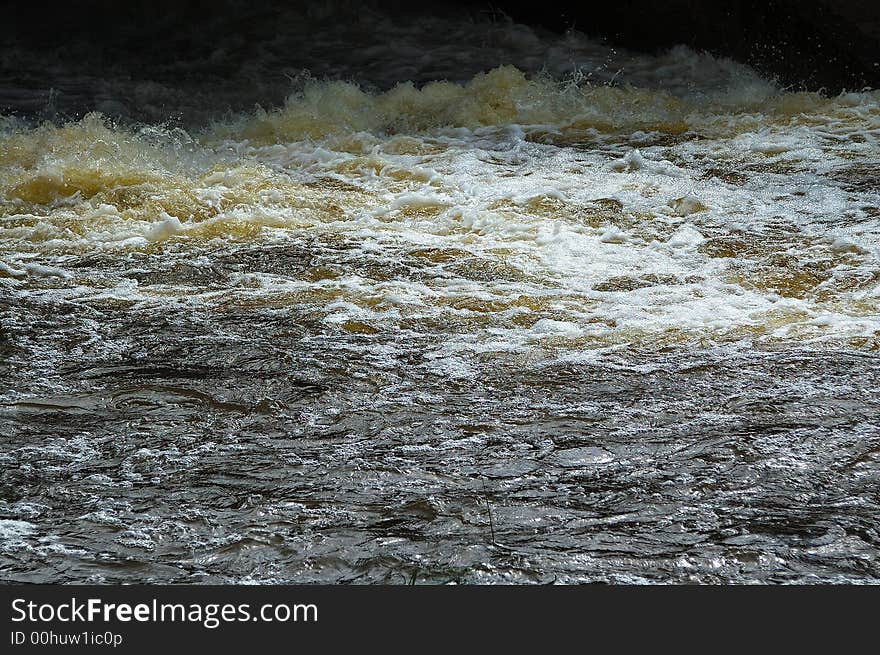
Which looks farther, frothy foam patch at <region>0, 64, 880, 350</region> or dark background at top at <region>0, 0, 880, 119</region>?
dark background at top at <region>0, 0, 880, 119</region>

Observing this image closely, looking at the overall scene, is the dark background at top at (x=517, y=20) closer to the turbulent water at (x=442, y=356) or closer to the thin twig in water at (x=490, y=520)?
the turbulent water at (x=442, y=356)

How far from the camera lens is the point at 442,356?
3262 mm

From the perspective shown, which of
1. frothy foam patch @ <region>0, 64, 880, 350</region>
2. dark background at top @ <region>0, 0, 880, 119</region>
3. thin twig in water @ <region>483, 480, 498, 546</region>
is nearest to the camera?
thin twig in water @ <region>483, 480, 498, 546</region>

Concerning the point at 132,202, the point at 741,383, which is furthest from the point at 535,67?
the point at 741,383

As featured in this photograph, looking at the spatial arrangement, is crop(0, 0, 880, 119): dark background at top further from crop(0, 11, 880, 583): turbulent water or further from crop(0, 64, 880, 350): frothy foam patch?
crop(0, 11, 880, 583): turbulent water

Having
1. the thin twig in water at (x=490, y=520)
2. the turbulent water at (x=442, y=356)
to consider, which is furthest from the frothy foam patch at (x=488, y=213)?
the thin twig in water at (x=490, y=520)

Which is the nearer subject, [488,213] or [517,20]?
[488,213]

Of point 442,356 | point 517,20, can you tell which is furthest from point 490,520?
point 517,20

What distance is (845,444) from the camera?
257 cm

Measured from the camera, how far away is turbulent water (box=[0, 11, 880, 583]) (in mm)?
2209

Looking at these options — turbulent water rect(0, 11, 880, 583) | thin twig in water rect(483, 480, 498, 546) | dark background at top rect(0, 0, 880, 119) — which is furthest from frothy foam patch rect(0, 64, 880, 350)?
dark background at top rect(0, 0, 880, 119)

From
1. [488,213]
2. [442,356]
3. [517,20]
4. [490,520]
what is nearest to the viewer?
[490,520]

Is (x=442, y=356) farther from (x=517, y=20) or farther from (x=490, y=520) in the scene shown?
(x=517, y=20)

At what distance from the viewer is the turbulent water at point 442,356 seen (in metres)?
2.21
